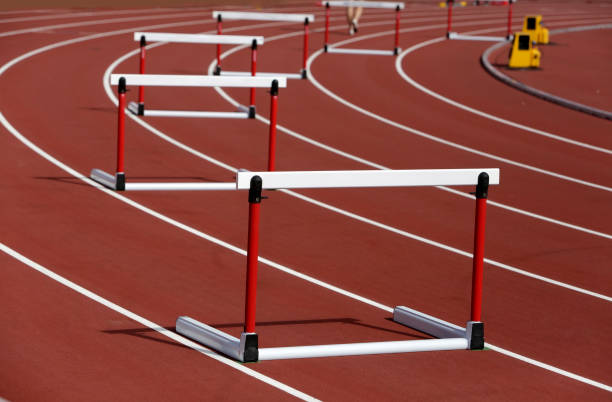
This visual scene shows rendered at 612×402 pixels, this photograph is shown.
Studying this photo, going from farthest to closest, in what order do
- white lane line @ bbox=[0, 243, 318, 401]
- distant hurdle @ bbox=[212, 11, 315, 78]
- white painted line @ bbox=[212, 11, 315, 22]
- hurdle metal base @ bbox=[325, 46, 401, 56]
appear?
hurdle metal base @ bbox=[325, 46, 401, 56], distant hurdle @ bbox=[212, 11, 315, 78], white painted line @ bbox=[212, 11, 315, 22], white lane line @ bbox=[0, 243, 318, 401]

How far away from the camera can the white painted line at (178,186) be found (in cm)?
1241

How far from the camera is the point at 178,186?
1253cm

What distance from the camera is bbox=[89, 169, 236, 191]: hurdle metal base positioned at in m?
12.3

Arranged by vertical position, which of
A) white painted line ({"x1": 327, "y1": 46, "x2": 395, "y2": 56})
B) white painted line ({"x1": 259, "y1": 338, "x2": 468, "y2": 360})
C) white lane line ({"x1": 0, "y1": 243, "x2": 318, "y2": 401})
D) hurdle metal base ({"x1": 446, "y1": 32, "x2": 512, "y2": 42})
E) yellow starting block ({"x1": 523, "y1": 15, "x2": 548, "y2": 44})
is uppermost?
yellow starting block ({"x1": 523, "y1": 15, "x2": 548, "y2": 44})

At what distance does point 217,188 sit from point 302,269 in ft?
10.0

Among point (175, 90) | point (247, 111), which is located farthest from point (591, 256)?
point (175, 90)

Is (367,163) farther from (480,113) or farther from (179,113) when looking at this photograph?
(480,113)

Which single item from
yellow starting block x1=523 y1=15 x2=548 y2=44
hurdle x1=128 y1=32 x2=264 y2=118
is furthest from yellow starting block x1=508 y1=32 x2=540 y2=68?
hurdle x1=128 y1=32 x2=264 y2=118

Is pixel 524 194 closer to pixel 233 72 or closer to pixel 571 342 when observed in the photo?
pixel 571 342

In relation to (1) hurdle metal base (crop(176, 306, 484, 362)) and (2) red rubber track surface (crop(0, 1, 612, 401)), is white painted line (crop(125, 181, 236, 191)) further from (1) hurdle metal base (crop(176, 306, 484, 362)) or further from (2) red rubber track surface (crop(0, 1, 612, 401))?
(1) hurdle metal base (crop(176, 306, 484, 362))

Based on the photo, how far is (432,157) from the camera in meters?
15.4

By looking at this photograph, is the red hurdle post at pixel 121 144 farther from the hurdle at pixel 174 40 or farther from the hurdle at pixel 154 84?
the hurdle at pixel 174 40

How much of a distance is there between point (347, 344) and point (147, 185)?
544 cm

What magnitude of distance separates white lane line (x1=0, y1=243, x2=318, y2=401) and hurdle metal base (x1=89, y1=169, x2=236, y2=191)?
252 centimetres
